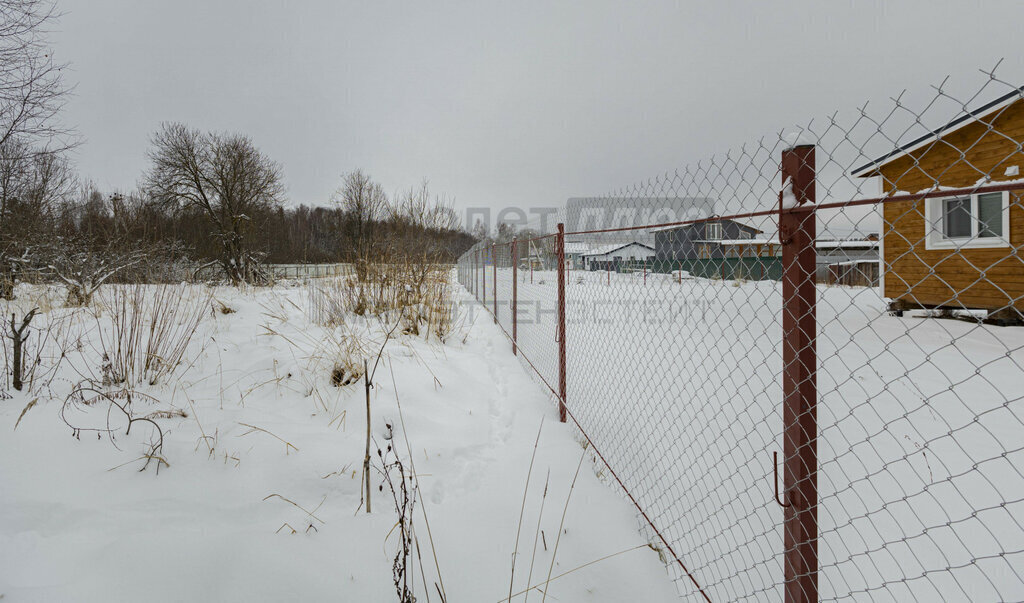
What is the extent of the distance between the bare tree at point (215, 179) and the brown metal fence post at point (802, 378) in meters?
18.2

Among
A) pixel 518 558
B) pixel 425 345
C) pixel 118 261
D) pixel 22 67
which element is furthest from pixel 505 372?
pixel 22 67

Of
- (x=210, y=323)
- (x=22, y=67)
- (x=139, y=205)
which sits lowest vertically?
(x=210, y=323)

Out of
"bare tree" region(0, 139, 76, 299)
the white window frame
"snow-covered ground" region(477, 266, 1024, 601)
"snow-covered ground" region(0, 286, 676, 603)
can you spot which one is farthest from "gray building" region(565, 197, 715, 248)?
"bare tree" region(0, 139, 76, 299)

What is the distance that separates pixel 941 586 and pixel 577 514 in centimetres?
153

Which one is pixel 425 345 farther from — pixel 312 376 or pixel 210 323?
pixel 210 323

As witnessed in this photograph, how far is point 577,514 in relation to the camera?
7.19ft

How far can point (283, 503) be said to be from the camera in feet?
6.70

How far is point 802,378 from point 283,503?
2196 mm

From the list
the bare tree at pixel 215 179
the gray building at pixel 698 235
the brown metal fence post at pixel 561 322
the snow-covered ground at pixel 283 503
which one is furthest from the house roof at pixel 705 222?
the bare tree at pixel 215 179

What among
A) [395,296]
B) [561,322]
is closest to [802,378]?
[561,322]

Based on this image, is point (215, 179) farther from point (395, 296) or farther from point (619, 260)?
point (619, 260)

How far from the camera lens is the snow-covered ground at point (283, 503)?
5.35 feet

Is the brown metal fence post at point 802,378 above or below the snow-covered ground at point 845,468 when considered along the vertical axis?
above

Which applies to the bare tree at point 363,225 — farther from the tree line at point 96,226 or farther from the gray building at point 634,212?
the gray building at point 634,212
